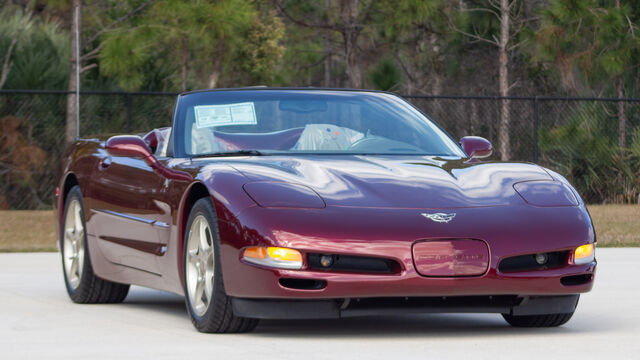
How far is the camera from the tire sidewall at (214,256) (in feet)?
21.1

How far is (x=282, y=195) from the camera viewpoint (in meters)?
6.35

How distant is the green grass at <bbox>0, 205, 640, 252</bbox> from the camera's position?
14.8 meters

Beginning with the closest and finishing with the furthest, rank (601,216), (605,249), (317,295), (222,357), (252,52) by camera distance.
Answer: (222,357), (317,295), (605,249), (601,216), (252,52)

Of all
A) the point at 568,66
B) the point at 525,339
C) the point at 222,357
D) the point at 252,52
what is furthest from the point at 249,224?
the point at 252,52

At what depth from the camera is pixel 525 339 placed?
6500mm

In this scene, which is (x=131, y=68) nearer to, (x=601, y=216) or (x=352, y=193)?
(x=601, y=216)

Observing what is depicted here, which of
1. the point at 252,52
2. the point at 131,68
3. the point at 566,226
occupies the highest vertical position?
the point at 566,226

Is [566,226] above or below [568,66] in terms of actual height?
above

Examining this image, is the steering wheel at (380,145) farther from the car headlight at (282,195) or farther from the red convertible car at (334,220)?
the car headlight at (282,195)

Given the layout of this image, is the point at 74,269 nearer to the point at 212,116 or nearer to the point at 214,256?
the point at 212,116

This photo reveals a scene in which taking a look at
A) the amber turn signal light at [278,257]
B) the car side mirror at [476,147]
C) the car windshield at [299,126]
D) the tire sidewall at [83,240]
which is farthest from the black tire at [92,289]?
the amber turn signal light at [278,257]

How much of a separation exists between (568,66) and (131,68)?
873cm

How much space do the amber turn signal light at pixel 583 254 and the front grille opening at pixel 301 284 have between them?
133 centimetres

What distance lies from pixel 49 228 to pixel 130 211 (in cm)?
968
